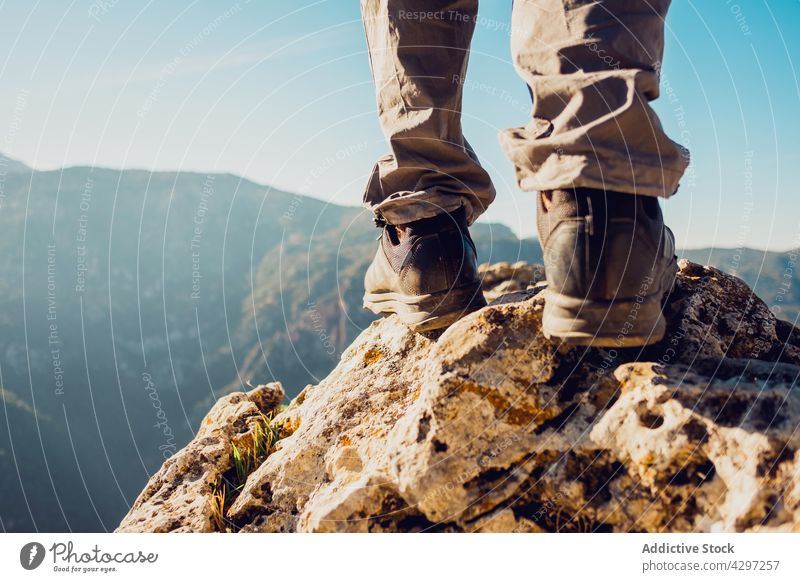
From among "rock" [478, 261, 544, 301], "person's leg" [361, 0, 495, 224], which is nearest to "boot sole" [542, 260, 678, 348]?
"person's leg" [361, 0, 495, 224]

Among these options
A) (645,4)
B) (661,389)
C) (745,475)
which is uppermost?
(645,4)

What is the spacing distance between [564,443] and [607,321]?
45 centimetres

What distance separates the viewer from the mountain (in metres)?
92.6

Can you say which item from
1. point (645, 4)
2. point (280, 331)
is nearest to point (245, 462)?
point (645, 4)

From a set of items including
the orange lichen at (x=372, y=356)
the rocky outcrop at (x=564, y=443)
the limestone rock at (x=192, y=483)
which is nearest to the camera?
the rocky outcrop at (x=564, y=443)

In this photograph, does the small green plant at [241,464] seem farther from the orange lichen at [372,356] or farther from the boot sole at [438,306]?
the boot sole at [438,306]

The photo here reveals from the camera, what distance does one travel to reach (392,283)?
9.98ft

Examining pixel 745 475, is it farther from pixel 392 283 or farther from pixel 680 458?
pixel 392 283

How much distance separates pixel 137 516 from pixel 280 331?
121 m

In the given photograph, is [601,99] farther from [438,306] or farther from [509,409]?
[438,306]

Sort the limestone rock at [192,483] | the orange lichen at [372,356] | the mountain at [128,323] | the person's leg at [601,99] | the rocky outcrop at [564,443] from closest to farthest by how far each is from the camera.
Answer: the rocky outcrop at [564,443]
the person's leg at [601,99]
the limestone rock at [192,483]
the orange lichen at [372,356]
the mountain at [128,323]

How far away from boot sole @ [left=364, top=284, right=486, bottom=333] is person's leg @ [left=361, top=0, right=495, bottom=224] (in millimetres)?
400

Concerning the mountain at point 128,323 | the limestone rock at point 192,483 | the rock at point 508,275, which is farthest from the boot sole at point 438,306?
the mountain at point 128,323

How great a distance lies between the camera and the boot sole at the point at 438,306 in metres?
2.84
